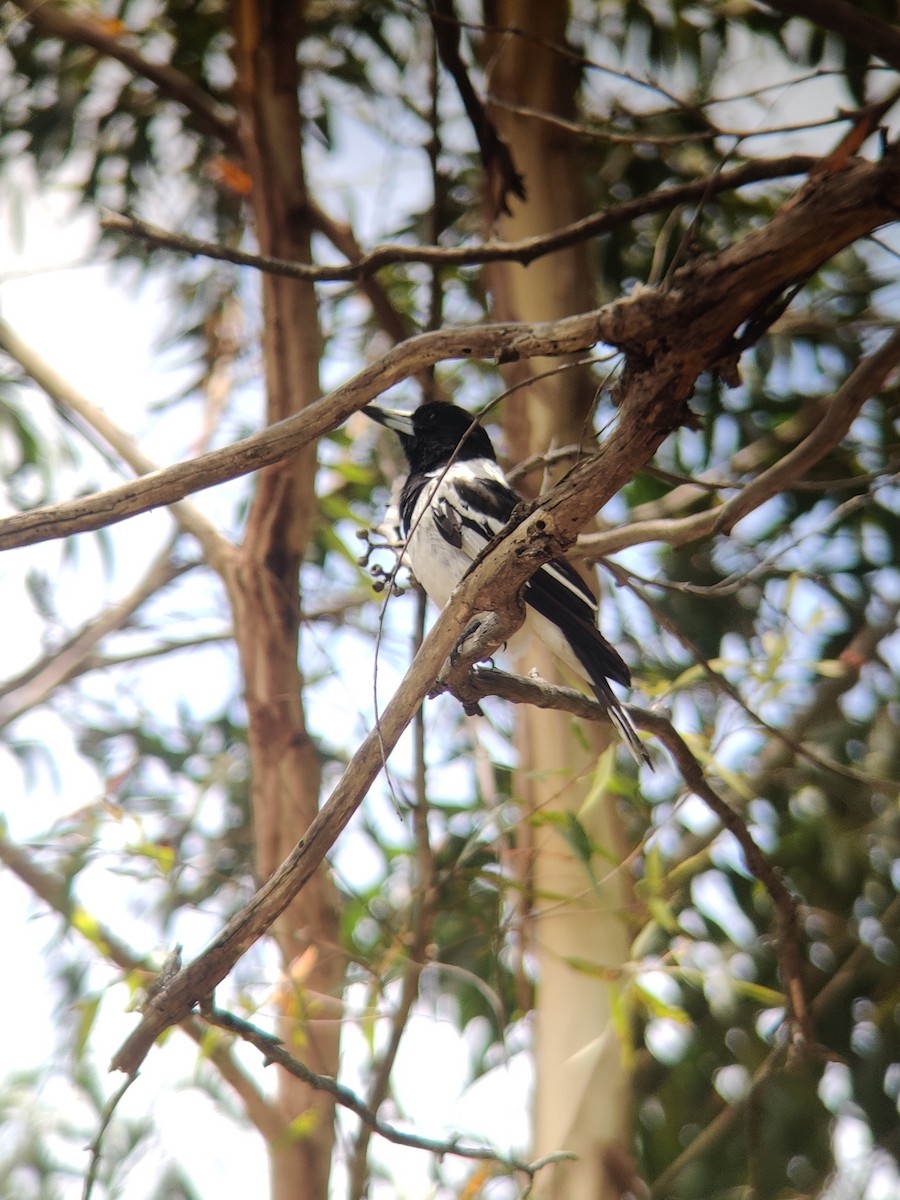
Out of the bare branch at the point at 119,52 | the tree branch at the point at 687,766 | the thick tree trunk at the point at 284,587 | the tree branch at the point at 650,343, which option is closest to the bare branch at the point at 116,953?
the thick tree trunk at the point at 284,587

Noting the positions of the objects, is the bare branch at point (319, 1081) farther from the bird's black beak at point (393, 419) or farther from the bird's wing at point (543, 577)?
the bird's black beak at point (393, 419)

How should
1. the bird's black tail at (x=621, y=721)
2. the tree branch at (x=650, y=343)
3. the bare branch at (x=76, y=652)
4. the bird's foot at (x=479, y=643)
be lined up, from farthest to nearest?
1. the bare branch at (x=76, y=652)
2. the bird's black tail at (x=621, y=721)
3. the bird's foot at (x=479, y=643)
4. the tree branch at (x=650, y=343)

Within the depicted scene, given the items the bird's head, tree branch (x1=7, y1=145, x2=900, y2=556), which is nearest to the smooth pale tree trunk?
the bird's head

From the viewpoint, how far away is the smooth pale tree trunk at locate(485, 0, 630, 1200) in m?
1.82

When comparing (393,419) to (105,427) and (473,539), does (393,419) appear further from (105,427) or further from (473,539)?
(105,427)

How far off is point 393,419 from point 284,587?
1.14 feet

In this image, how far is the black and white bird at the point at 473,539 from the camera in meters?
1.54

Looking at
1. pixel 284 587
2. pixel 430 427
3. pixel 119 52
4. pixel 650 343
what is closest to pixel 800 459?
pixel 650 343

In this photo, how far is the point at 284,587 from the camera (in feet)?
6.55

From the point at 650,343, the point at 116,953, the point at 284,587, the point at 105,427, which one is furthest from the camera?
the point at 105,427

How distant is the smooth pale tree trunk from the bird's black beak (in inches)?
9.9

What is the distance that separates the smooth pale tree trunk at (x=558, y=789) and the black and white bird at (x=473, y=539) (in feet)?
0.59

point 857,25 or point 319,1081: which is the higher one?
point 857,25

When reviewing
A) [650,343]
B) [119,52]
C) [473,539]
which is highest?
[119,52]
